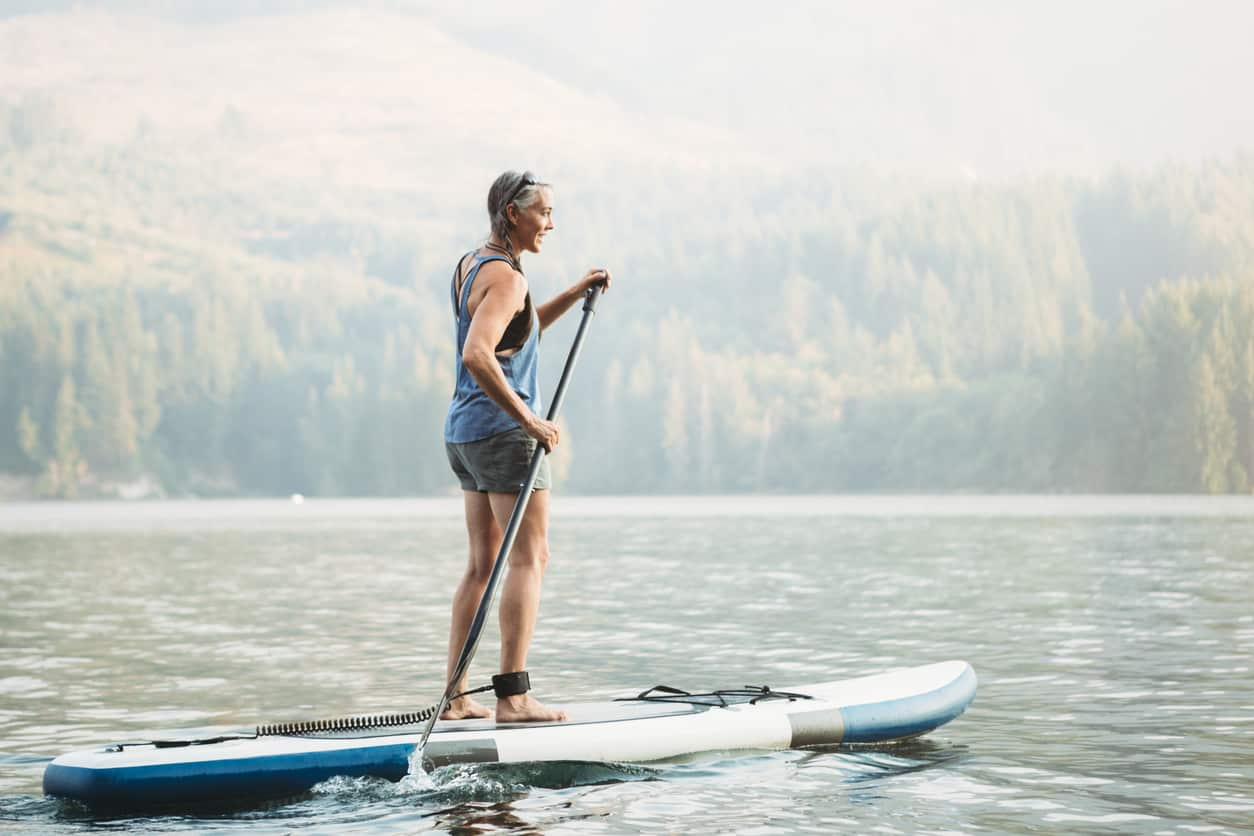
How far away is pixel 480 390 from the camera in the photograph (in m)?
8.95

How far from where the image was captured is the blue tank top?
351 inches

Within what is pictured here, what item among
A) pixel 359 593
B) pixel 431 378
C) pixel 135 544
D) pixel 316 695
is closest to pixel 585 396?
pixel 431 378

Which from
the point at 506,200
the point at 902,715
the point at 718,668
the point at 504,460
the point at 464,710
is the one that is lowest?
the point at 718,668

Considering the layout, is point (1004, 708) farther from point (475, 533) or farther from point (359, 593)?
point (359, 593)

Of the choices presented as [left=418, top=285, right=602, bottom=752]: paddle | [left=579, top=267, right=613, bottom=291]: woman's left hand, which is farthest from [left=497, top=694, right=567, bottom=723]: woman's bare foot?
[left=579, top=267, right=613, bottom=291]: woman's left hand

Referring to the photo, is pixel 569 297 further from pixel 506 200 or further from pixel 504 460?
pixel 504 460

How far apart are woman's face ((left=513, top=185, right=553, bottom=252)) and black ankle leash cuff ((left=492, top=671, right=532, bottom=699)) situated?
2.31 meters

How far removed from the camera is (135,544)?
50531 mm

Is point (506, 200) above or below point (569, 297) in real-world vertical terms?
above

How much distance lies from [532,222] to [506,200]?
0.18m

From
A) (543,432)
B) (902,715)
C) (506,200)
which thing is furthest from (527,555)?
(902,715)

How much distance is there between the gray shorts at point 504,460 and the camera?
888 centimetres

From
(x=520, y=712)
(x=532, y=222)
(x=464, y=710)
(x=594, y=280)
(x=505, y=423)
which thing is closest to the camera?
(x=505, y=423)

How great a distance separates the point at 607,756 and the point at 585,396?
18594 cm
